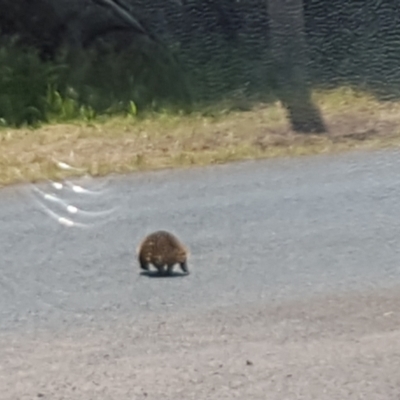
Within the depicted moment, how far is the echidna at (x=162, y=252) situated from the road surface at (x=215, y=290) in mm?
96

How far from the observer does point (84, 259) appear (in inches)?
306

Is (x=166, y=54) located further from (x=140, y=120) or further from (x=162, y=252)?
(x=162, y=252)

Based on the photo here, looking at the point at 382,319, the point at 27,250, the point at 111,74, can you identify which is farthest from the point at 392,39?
the point at 382,319

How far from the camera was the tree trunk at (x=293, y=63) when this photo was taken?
12109mm

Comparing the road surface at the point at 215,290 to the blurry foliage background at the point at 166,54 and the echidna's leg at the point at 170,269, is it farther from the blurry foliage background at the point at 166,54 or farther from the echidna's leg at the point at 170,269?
the blurry foliage background at the point at 166,54

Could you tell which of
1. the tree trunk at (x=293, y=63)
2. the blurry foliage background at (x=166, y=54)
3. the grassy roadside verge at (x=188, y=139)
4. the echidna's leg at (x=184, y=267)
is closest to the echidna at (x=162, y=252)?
the echidna's leg at (x=184, y=267)

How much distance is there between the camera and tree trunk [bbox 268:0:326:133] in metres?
12.1

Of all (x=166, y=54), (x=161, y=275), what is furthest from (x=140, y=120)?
(x=161, y=275)

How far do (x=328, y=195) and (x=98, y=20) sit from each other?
5588 millimetres

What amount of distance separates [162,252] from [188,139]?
16.6ft

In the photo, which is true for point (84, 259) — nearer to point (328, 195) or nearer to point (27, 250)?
point (27, 250)

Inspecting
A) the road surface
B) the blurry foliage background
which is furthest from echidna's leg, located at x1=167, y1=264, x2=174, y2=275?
the blurry foliage background

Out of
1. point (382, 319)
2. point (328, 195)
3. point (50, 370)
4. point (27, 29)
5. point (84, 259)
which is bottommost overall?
point (50, 370)

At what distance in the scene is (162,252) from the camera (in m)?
7.04
